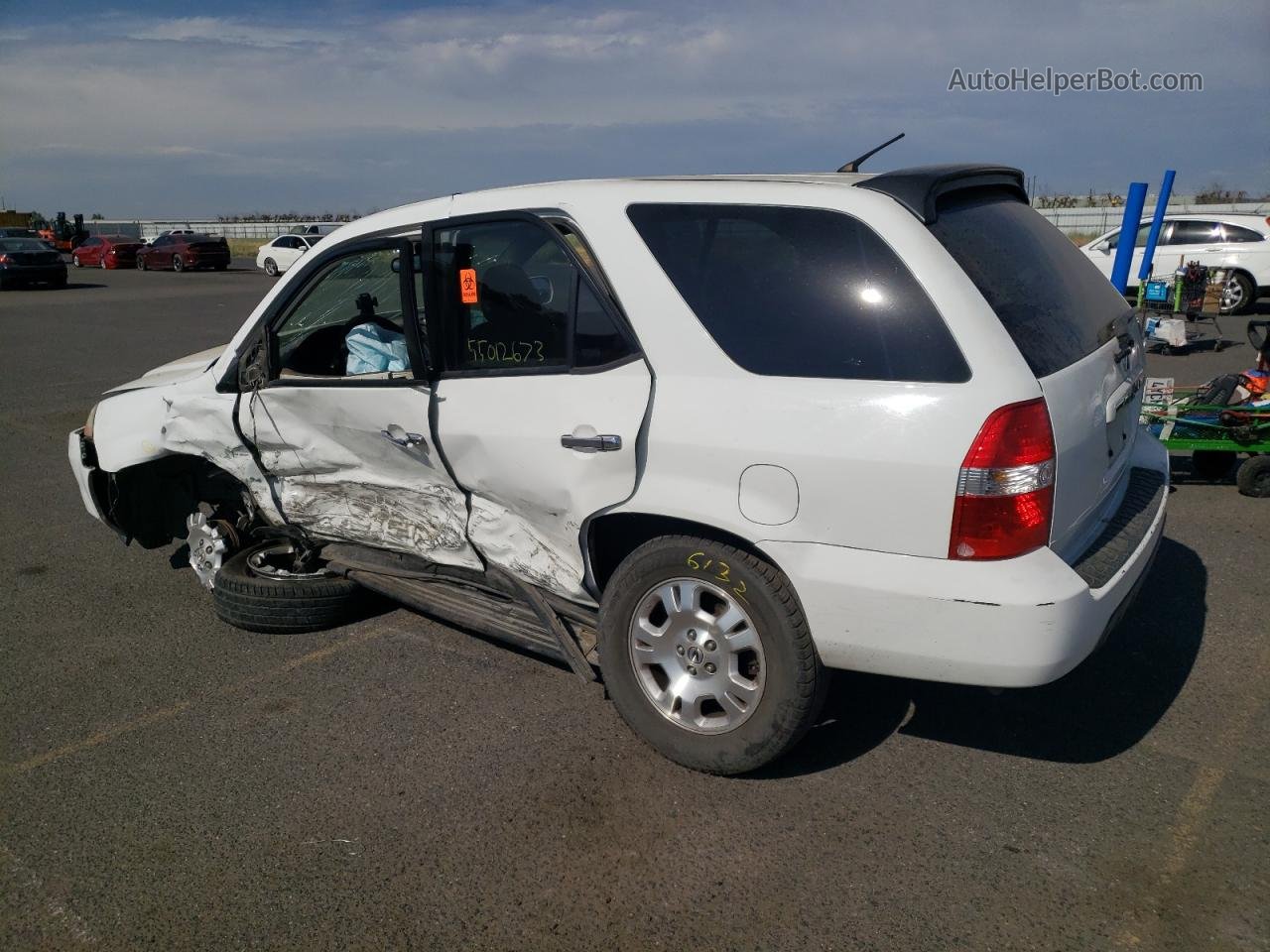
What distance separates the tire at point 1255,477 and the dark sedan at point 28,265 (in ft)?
103

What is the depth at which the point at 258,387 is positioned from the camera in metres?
4.35

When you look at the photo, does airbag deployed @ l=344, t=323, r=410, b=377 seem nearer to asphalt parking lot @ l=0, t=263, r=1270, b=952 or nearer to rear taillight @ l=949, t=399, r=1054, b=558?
asphalt parking lot @ l=0, t=263, r=1270, b=952

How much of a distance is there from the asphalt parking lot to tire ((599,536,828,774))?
0.17 m

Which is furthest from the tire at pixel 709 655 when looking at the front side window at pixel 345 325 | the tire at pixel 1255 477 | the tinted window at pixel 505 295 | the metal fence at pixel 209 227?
the metal fence at pixel 209 227

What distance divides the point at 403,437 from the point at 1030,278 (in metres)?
2.32

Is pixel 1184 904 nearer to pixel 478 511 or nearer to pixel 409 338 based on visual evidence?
pixel 478 511

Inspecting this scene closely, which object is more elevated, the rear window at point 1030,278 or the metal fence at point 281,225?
the metal fence at point 281,225

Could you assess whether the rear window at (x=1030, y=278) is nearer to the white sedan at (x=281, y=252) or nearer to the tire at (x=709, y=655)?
the tire at (x=709, y=655)

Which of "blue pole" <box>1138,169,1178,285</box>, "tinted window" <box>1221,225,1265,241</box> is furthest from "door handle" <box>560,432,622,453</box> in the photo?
"tinted window" <box>1221,225,1265,241</box>

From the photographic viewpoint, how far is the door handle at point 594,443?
10.8ft

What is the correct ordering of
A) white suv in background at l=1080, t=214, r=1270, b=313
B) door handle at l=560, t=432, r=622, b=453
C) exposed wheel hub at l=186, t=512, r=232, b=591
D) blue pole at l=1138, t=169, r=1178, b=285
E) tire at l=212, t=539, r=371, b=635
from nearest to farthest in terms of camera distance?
door handle at l=560, t=432, r=622, b=453 < tire at l=212, t=539, r=371, b=635 < exposed wheel hub at l=186, t=512, r=232, b=591 < blue pole at l=1138, t=169, r=1178, b=285 < white suv in background at l=1080, t=214, r=1270, b=313

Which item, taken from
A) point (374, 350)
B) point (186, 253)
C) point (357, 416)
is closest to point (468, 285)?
point (357, 416)

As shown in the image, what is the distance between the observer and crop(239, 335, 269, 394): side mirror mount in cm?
437

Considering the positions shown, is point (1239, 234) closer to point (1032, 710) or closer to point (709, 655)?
point (1032, 710)
